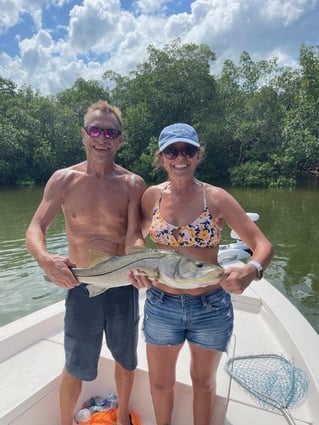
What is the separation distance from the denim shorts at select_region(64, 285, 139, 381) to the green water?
179 inches

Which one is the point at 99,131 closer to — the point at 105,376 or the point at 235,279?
the point at 235,279

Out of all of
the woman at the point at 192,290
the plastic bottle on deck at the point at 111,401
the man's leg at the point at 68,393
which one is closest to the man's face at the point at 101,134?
the woman at the point at 192,290

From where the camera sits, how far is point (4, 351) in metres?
2.91

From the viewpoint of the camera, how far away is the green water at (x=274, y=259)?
718 centimetres

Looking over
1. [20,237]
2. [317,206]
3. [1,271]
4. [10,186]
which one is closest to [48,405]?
[1,271]

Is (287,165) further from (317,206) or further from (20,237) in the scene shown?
(20,237)

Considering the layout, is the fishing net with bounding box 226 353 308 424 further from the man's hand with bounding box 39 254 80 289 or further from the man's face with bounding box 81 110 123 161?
the man's face with bounding box 81 110 123 161

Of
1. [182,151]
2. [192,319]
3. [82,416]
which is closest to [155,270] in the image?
[192,319]

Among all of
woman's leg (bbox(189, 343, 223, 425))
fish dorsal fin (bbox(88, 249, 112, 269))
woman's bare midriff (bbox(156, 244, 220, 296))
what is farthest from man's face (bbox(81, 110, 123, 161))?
woman's leg (bbox(189, 343, 223, 425))

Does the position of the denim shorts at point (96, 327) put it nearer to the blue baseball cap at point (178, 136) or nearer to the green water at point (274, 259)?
the blue baseball cap at point (178, 136)

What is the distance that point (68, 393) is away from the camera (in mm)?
2389

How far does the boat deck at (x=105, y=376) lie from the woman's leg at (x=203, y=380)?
231mm

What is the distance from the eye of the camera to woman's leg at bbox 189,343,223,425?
82.4 inches

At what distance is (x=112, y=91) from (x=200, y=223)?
3886 centimetres
